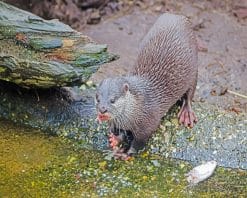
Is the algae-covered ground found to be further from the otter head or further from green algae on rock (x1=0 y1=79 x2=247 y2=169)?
the otter head

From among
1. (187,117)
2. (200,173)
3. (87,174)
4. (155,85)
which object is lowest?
A: (87,174)

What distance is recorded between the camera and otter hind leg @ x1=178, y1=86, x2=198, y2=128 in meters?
3.79

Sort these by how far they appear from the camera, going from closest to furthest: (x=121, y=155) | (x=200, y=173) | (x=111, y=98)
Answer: (x=111, y=98) → (x=200, y=173) → (x=121, y=155)

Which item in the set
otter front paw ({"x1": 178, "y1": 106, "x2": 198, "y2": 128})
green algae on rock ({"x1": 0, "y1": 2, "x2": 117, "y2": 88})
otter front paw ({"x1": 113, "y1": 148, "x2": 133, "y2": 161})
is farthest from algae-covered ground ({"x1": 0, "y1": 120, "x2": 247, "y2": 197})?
green algae on rock ({"x1": 0, "y1": 2, "x2": 117, "y2": 88})

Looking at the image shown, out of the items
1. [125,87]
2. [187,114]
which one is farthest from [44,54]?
[187,114]

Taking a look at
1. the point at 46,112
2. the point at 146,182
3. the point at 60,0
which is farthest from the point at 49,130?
the point at 60,0

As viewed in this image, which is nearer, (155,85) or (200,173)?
(200,173)

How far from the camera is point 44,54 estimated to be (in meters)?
3.74

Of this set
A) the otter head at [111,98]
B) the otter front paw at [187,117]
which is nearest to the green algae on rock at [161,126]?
the otter front paw at [187,117]

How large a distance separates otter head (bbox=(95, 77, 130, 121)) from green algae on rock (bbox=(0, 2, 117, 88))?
0.96ft

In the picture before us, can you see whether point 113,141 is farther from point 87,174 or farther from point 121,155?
point 87,174

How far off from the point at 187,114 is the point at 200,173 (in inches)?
16.8

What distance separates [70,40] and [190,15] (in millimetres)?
1771

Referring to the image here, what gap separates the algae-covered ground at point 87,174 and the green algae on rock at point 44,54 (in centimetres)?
34
